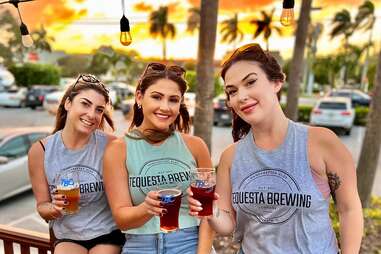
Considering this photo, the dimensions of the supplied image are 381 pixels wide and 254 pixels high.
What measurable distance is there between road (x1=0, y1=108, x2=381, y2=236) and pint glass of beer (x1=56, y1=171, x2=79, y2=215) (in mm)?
1243

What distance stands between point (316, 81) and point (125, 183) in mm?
53034

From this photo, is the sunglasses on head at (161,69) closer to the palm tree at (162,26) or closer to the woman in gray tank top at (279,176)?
the woman in gray tank top at (279,176)

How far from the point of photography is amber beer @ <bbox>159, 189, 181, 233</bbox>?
157cm

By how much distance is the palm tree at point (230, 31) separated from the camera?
27.7m

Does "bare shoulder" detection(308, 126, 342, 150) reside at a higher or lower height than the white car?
higher

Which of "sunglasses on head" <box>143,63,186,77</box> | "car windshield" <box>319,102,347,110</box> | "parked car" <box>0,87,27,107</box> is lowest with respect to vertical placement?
"parked car" <box>0,87,27,107</box>

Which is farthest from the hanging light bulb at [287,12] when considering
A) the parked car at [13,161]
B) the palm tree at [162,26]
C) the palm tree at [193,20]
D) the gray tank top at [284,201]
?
the palm tree at [162,26]

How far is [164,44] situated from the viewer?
2803 centimetres

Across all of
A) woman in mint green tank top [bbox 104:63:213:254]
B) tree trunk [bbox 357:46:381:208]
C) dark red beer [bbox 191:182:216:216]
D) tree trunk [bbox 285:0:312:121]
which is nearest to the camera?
dark red beer [bbox 191:182:216:216]

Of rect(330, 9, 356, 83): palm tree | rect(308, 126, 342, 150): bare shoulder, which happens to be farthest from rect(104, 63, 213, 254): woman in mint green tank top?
rect(330, 9, 356, 83): palm tree

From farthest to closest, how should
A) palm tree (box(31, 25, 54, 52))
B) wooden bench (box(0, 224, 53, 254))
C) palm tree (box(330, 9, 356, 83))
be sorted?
1. palm tree (box(31, 25, 54, 52))
2. palm tree (box(330, 9, 356, 83))
3. wooden bench (box(0, 224, 53, 254))

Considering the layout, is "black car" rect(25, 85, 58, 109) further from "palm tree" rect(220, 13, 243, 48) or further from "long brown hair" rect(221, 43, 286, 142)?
"long brown hair" rect(221, 43, 286, 142)

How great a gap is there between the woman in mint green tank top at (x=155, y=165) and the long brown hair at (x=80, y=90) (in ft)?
0.99

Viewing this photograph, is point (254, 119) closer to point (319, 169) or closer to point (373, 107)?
point (319, 169)
